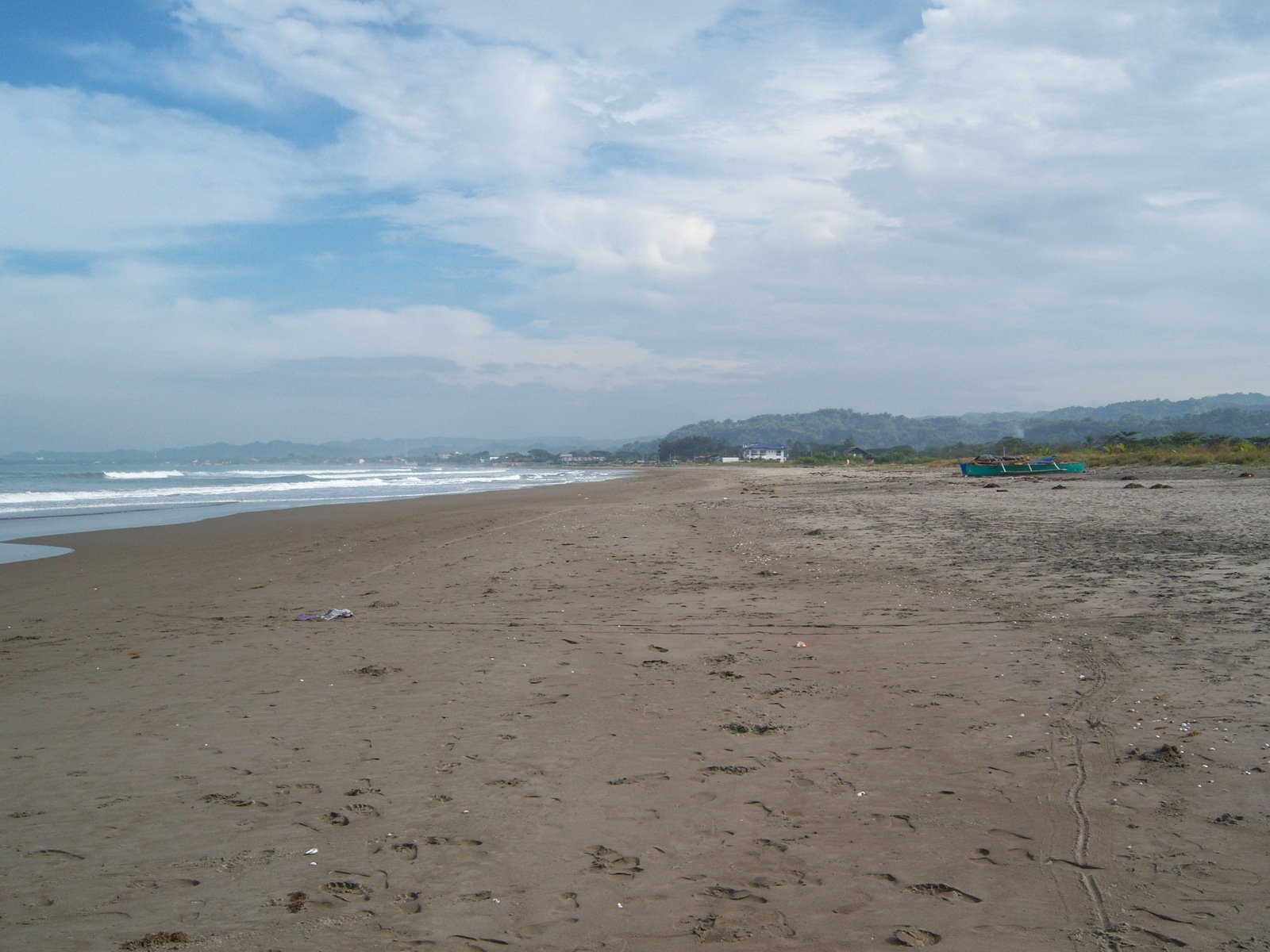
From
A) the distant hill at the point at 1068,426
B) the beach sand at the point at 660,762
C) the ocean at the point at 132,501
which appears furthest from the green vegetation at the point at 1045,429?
the beach sand at the point at 660,762

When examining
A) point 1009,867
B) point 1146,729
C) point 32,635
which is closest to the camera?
point 1009,867

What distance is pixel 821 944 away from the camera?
2895mm

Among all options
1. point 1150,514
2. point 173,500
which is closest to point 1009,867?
point 1150,514

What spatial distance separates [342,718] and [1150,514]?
603 inches

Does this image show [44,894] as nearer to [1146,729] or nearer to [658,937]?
[658,937]

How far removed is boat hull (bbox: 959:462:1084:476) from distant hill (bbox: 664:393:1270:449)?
148 feet

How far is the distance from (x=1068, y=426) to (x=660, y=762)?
120 meters

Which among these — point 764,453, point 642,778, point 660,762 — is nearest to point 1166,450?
point 660,762

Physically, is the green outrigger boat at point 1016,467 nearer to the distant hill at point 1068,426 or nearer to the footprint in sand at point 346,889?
the footprint in sand at point 346,889

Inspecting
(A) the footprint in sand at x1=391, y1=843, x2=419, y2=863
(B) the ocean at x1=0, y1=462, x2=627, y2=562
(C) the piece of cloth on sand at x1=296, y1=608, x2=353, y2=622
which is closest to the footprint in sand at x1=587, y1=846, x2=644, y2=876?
(A) the footprint in sand at x1=391, y1=843, x2=419, y2=863

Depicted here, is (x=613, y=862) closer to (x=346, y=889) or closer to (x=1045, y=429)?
(x=346, y=889)

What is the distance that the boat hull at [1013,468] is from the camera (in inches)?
1447

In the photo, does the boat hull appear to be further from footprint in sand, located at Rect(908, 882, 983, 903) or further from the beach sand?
footprint in sand, located at Rect(908, 882, 983, 903)

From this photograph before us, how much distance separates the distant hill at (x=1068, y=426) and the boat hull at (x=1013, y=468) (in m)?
45.1
